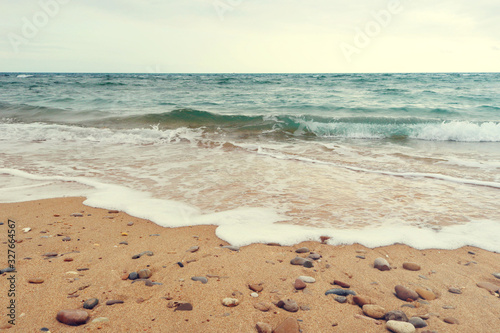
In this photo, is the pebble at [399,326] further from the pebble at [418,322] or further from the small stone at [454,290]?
the small stone at [454,290]

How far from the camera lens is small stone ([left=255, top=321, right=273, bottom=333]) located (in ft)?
5.65

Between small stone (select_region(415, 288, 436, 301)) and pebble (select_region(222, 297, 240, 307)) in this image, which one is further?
small stone (select_region(415, 288, 436, 301))

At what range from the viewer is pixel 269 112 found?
12.7 m

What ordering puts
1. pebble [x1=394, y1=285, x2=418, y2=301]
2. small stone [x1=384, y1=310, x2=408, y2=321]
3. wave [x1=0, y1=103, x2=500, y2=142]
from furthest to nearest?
wave [x1=0, y1=103, x2=500, y2=142] < pebble [x1=394, y1=285, x2=418, y2=301] < small stone [x1=384, y1=310, x2=408, y2=321]

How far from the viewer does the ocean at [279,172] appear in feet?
10.6

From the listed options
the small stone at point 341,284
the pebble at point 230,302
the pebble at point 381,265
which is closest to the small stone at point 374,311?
the small stone at point 341,284

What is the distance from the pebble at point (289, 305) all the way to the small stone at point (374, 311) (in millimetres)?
412

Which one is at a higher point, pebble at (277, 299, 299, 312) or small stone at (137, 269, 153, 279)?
pebble at (277, 299, 299, 312)

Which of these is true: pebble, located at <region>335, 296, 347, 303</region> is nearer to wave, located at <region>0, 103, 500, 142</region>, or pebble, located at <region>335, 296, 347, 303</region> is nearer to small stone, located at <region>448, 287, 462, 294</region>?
small stone, located at <region>448, 287, 462, 294</region>

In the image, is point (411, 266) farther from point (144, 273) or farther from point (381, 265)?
point (144, 273)

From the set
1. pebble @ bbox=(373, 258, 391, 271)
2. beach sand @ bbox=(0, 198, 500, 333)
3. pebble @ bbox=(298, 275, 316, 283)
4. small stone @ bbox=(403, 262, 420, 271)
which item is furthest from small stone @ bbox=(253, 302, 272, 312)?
small stone @ bbox=(403, 262, 420, 271)

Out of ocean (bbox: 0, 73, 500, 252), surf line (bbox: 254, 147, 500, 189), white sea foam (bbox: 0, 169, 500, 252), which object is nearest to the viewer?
white sea foam (bbox: 0, 169, 500, 252)

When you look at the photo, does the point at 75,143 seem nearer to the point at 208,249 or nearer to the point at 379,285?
the point at 208,249

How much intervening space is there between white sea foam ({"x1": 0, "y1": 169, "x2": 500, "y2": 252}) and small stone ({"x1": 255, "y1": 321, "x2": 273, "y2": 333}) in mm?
1054
